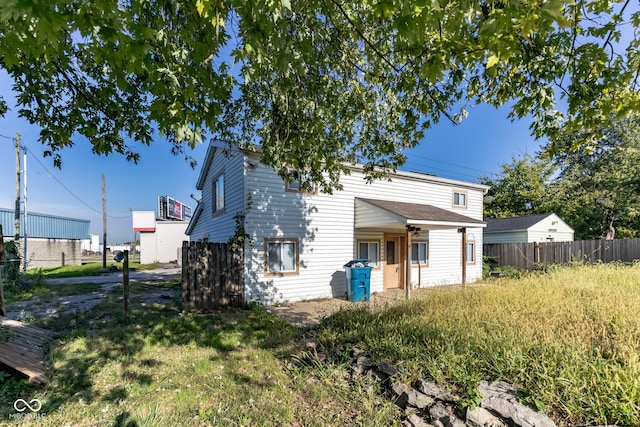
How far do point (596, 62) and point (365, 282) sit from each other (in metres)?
7.89

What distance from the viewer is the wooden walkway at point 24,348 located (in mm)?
4102

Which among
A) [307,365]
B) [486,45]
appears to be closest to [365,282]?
[307,365]

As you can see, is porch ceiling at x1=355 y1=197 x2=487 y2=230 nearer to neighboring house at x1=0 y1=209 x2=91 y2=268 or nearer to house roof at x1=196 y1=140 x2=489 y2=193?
house roof at x1=196 y1=140 x2=489 y2=193

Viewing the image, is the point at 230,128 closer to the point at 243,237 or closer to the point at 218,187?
the point at 243,237

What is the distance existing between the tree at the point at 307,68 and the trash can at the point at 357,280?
365cm

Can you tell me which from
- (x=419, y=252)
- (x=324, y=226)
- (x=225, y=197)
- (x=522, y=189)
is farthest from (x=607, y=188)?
(x=225, y=197)

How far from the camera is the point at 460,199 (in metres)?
14.8

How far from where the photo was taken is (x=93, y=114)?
522cm

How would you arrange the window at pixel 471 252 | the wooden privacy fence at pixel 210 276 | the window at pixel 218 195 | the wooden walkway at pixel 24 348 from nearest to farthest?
the wooden walkway at pixel 24 348 < the wooden privacy fence at pixel 210 276 < the window at pixel 218 195 < the window at pixel 471 252

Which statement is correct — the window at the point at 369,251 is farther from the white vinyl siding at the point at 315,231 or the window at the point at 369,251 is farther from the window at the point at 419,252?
the window at the point at 419,252

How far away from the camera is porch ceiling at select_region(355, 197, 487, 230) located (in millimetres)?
10031

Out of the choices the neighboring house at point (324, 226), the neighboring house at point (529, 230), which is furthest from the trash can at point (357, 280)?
the neighboring house at point (529, 230)

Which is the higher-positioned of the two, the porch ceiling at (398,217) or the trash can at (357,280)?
the porch ceiling at (398,217)

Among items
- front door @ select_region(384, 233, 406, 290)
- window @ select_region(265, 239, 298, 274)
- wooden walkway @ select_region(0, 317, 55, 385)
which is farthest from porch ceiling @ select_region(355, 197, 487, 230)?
wooden walkway @ select_region(0, 317, 55, 385)
